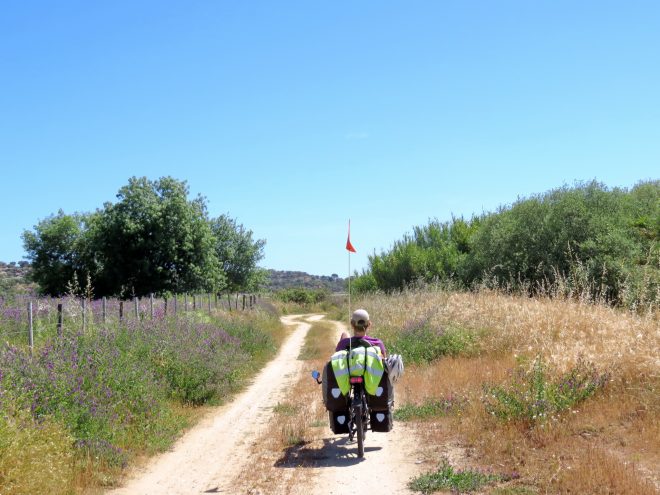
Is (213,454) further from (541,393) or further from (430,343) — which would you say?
(430,343)

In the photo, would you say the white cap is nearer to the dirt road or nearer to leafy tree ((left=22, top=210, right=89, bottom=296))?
the dirt road

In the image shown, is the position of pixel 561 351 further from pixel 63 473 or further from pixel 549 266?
pixel 549 266

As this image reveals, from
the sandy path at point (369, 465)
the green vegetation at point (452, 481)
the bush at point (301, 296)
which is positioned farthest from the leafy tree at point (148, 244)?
the bush at point (301, 296)

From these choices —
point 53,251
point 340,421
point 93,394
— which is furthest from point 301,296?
point 340,421

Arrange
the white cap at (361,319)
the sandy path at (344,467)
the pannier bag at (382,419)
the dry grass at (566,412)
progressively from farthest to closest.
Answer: the white cap at (361,319), the pannier bag at (382,419), the sandy path at (344,467), the dry grass at (566,412)

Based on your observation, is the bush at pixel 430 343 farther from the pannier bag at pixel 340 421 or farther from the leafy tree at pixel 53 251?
the leafy tree at pixel 53 251

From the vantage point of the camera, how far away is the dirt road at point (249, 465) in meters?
7.07

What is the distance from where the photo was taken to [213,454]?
8.83 metres

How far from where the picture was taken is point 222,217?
65625 millimetres

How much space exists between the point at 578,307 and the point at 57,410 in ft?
33.9

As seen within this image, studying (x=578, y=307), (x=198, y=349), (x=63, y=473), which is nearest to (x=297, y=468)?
(x=63, y=473)

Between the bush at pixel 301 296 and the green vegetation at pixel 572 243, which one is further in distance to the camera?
the bush at pixel 301 296

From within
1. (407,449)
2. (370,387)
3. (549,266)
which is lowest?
(407,449)

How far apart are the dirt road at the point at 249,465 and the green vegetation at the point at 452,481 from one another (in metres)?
0.23
